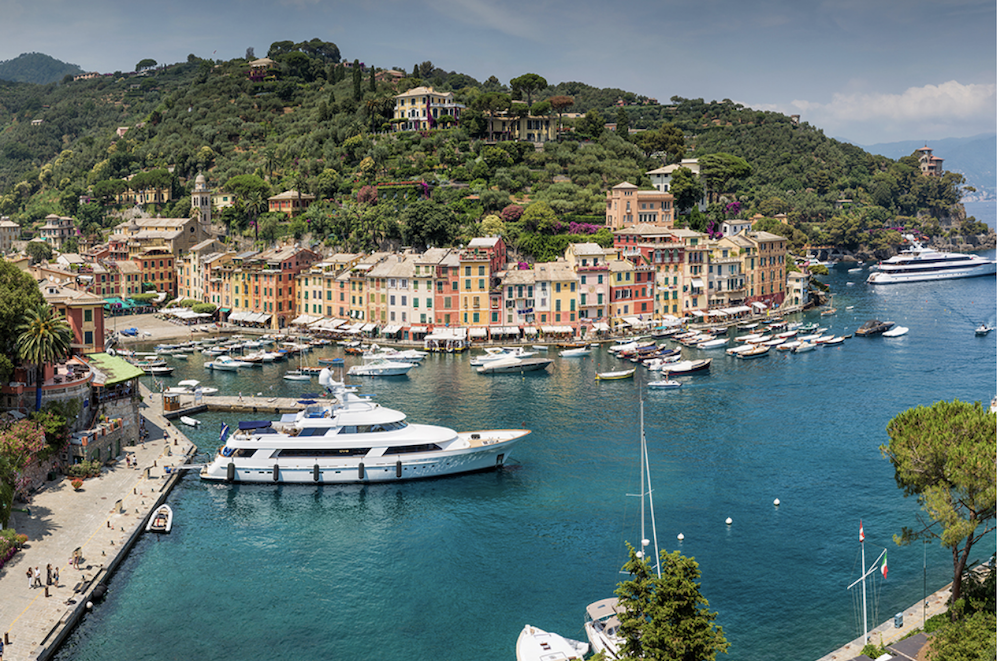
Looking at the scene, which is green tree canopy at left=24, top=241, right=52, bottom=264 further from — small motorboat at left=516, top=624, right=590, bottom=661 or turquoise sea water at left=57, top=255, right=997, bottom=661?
small motorboat at left=516, top=624, right=590, bottom=661

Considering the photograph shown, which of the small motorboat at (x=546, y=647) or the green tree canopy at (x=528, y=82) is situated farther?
the green tree canopy at (x=528, y=82)

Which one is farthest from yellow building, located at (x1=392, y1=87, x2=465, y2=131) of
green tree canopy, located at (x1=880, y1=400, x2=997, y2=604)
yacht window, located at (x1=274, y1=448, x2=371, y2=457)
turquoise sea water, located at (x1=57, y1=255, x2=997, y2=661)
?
green tree canopy, located at (x1=880, y1=400, x2=997, y2=604)

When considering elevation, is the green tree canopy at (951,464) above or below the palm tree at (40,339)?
below

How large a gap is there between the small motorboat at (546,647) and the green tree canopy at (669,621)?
4.61 metres

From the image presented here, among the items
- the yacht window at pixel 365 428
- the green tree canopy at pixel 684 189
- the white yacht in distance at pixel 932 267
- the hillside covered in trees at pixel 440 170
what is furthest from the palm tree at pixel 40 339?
the white yacht in distance at pixel 932 267

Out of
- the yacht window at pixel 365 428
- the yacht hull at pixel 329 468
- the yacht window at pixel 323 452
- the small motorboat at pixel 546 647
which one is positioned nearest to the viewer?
the small motorboat at pixel 546 647

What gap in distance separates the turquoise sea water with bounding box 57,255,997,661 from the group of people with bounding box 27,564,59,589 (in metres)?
2.13

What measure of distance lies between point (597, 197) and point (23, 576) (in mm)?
93470

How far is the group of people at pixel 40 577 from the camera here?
104 ft

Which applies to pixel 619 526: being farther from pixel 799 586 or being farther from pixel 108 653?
pixel 108 653

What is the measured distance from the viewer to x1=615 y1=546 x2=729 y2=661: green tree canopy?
74.2 ft

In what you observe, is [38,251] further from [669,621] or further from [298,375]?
[669,621]

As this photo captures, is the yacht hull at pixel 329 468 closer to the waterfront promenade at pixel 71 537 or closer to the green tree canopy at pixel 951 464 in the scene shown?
the waterfront promenade at pixel 71 537

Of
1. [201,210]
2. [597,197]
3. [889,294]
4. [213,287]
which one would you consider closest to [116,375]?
[213,287]
